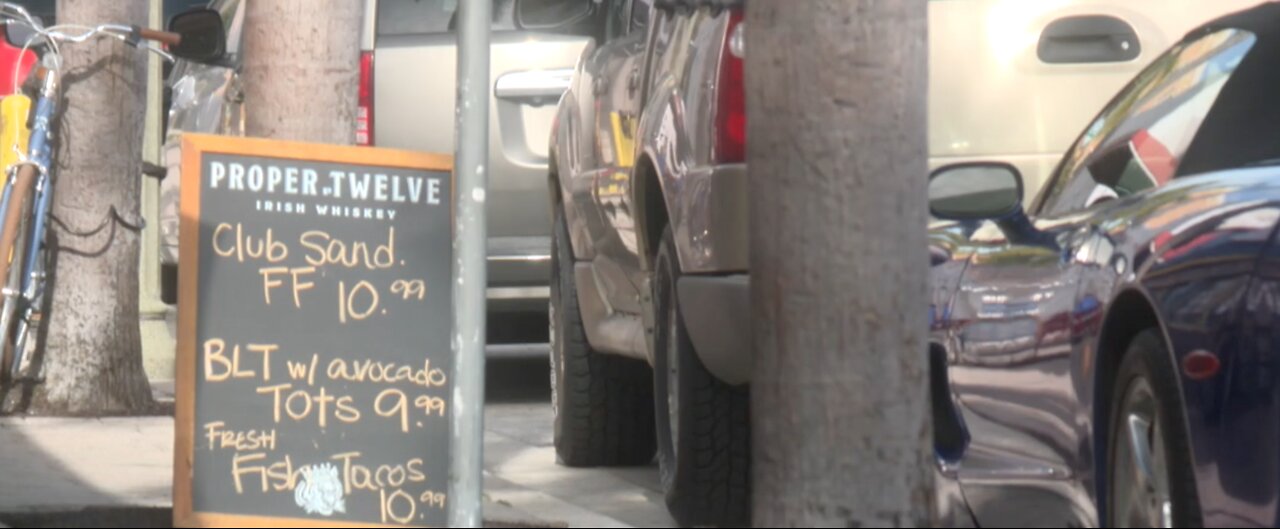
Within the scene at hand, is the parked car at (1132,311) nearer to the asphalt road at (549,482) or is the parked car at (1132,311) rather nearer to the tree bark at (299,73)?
the asphalt road at (549,482)

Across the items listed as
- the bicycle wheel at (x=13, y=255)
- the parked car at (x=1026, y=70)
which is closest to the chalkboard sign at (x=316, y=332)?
the parked car at (x=1026, y=70)

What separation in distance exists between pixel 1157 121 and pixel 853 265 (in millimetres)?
1148

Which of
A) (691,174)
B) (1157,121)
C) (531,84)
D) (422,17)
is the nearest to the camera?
(1157,121)

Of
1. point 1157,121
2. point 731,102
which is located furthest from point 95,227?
point 1157,121

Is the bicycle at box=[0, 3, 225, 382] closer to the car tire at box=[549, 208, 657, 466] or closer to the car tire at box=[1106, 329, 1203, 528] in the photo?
the car tire at box=[549, 208, 657, 466]

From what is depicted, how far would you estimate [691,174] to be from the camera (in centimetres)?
623

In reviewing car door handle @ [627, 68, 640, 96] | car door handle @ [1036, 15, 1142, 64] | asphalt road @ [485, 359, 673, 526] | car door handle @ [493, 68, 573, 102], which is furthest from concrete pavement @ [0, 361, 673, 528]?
car door handle @ [1036, 15, 1142, 64]

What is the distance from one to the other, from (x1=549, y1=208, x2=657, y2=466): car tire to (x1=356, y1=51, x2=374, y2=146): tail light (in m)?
1.98

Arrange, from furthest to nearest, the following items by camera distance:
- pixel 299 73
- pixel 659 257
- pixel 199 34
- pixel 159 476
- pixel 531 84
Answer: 1. pixel 531 84
2. pixel 199 34
3. pixel 159 476
4. pixel 299 73
5. pixel 659 257

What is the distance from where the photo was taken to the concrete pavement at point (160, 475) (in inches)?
276

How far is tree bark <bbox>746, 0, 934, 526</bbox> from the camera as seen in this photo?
16.1 ft

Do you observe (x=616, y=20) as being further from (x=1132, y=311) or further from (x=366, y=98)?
(x=1132, y=311)

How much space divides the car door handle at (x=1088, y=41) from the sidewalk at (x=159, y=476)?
5.88 feet

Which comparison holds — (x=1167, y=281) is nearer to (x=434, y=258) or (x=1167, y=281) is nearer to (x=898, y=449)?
(x=898, y=449)
